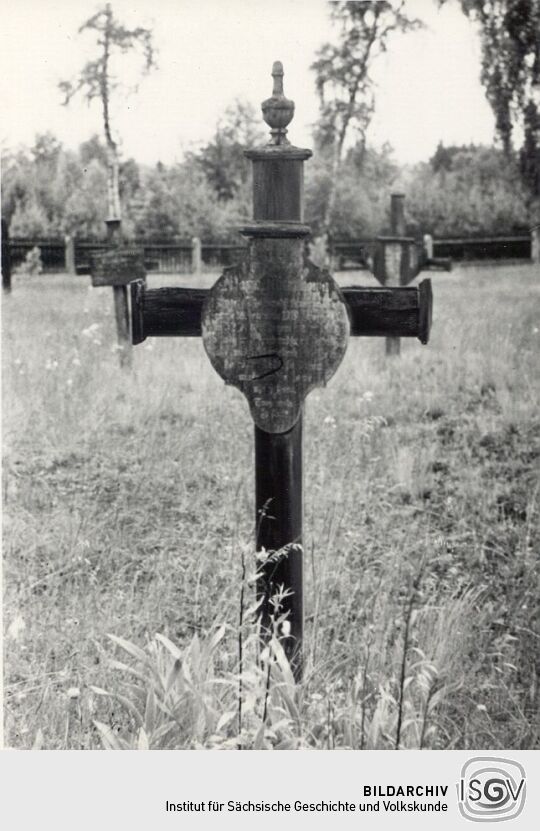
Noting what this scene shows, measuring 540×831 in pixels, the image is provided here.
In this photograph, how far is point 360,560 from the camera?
149 inches

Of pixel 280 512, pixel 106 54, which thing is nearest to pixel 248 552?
pixel 280 512

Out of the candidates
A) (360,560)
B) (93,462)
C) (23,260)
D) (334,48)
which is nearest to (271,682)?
(360,560)

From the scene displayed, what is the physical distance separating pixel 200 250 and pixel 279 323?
15.0 m

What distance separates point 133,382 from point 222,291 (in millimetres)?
3848

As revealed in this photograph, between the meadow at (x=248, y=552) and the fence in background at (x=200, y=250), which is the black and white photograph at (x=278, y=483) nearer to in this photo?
the meadow at (x=248, y=552)

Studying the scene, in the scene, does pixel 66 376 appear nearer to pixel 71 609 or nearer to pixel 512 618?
pixel 71 609

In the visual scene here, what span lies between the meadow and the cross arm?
2.35 feet

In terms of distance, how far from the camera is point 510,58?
4.41m

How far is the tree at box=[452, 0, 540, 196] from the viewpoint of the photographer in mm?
4223

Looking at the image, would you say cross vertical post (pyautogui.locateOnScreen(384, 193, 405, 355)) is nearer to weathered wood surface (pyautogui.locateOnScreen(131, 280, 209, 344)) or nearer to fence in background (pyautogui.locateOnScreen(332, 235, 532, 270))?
weathered wood surface (pyautogui.locateOnScreen(131, 280, 209, 344))
